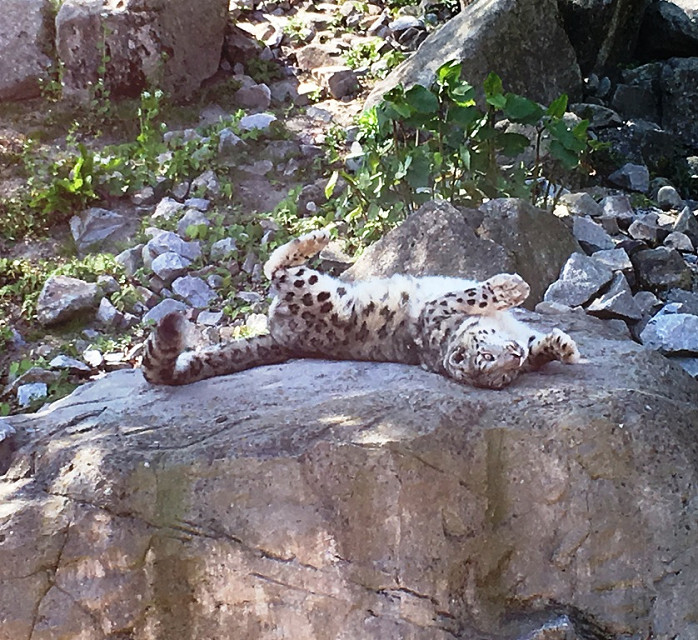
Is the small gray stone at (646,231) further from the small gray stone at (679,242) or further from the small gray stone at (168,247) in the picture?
the small gray stone at (168,247)

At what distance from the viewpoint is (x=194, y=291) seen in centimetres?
700

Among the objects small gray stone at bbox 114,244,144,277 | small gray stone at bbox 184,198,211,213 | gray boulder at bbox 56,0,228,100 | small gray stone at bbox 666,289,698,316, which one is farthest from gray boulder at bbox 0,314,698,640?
gray boulder at bbox 56,0,228,100

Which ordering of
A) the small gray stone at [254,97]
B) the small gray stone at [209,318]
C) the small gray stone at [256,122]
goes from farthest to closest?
the small gray stone at [254,97], the small gray stone at [256,122], the small gray stone at [209,318]

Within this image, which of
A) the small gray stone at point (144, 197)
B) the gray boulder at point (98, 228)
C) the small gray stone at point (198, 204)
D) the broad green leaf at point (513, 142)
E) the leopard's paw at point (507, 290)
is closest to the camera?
the leopard's paw at point (507, 290)

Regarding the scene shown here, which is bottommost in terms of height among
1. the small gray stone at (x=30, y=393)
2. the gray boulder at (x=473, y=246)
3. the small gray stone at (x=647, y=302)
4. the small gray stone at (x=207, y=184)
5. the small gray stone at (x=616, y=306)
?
the small gray stone at (x=30, y=393)

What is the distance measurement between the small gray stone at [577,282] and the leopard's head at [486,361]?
1.99 metres

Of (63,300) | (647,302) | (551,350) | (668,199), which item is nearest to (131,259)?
(63,300)

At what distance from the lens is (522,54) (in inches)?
362

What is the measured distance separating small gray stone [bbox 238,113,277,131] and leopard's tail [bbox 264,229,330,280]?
15.9 feet

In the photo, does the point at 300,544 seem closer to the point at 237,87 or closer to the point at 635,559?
the point at 635,559

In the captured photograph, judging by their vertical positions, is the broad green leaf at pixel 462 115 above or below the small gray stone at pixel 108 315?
above

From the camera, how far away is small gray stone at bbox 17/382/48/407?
5.96m

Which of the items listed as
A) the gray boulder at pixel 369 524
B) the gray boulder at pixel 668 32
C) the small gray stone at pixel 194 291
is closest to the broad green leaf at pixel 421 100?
the small gray stone at pixel 194 291

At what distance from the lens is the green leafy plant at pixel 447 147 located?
20.1 ft
